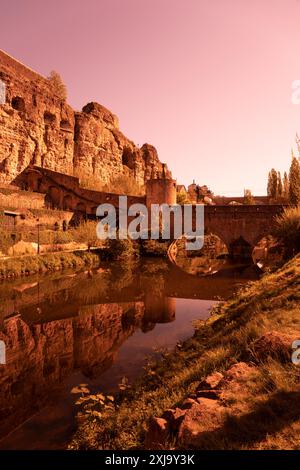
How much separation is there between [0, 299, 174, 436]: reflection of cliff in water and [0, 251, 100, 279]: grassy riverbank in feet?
20.6

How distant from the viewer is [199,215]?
29531mm

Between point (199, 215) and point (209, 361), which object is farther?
point (199, 215)

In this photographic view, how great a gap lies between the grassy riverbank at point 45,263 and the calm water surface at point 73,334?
0.96 metres

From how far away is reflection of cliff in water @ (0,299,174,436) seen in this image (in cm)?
581

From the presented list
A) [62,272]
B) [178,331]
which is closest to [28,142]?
[62,272]

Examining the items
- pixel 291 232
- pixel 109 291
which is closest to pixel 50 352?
pixel 109 291

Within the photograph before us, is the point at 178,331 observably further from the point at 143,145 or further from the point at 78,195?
the point at 143,145

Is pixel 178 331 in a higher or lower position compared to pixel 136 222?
lower

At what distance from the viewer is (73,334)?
9336 millimetres

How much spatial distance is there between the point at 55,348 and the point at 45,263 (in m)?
11.5

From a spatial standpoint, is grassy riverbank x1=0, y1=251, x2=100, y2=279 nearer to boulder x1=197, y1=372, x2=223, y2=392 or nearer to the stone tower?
the stone tower

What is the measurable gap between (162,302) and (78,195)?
2148 centimetres

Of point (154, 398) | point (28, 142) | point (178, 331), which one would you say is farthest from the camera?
point (28, 142)

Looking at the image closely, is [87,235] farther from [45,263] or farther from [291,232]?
[291,232]
